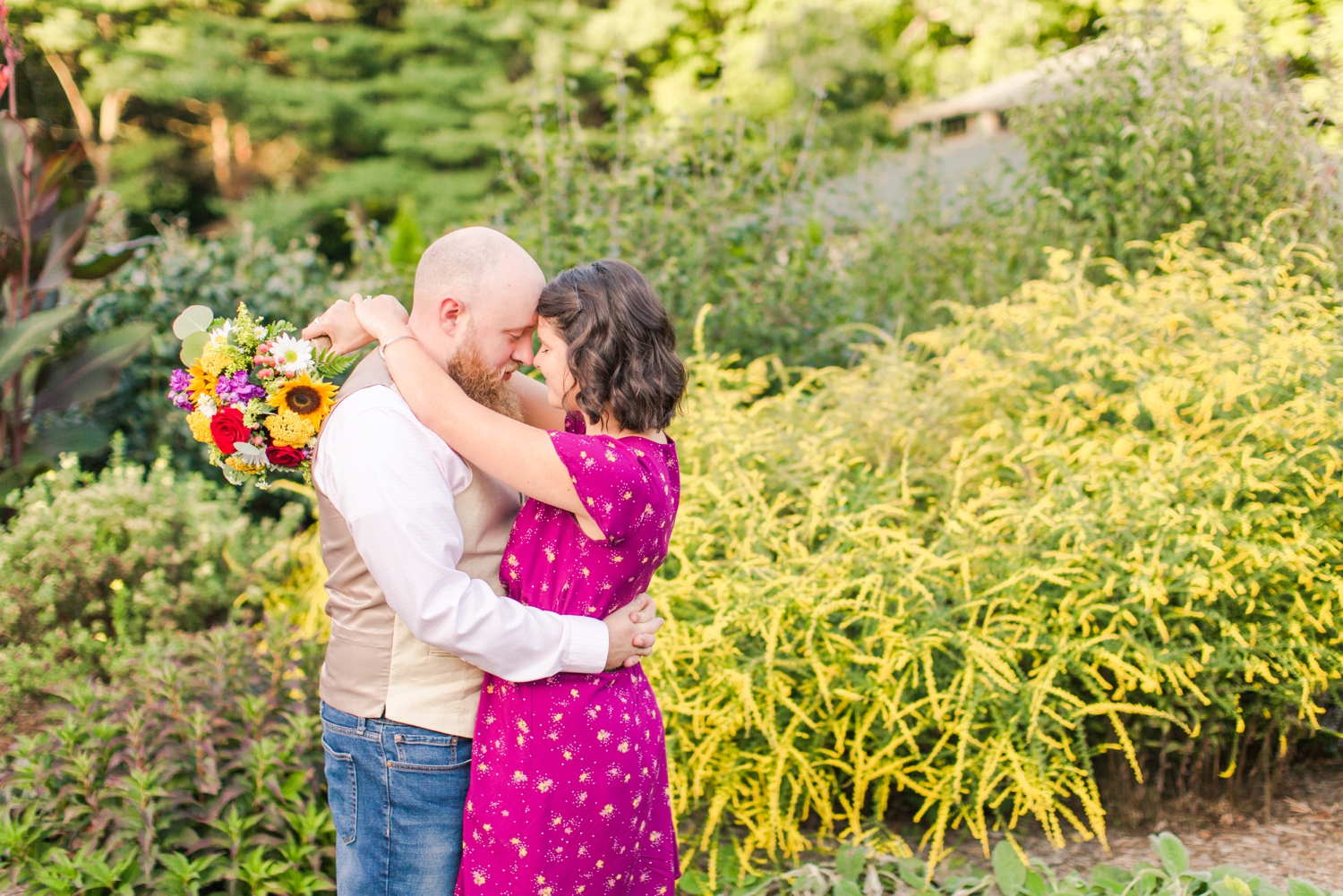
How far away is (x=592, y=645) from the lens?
6.04 ft

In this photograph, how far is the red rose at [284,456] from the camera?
2010 mm

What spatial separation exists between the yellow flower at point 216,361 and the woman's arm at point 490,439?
0.45 metres

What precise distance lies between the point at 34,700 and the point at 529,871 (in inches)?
115

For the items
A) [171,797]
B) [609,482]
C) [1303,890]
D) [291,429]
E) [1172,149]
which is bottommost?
[1303,890]

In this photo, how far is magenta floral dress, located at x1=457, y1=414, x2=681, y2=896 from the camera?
71.5 inches

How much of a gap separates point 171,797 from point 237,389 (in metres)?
1.34

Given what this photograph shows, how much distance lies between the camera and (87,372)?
4.89 metres

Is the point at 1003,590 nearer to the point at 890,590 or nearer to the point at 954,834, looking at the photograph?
the point at 890,590

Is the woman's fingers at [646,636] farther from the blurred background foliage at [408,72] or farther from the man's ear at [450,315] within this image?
the blurred background foliage at [408,72]

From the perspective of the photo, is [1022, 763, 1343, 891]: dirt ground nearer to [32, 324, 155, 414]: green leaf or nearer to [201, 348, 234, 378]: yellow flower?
[201, 348, 234, 378]: yellow flower

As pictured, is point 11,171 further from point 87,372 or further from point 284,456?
point 284,456

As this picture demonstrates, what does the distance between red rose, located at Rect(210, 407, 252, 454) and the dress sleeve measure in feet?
2.36

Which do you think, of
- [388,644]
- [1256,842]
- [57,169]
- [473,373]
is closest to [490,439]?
[473,373]

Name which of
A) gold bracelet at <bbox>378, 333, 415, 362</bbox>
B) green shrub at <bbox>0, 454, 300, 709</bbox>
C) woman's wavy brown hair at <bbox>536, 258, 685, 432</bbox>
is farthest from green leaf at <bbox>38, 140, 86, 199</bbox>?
woman's wavy brown hair at <bbox>536, 258, 685, 432</bbox>
